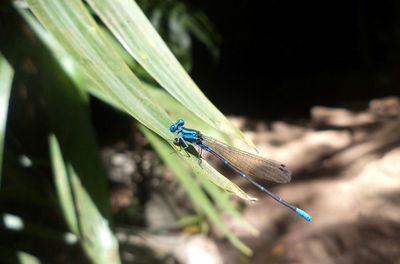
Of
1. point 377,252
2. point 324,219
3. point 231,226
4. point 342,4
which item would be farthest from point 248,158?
point 342,4

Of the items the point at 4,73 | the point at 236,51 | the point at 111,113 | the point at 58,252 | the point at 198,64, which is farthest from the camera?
the point at 236,51

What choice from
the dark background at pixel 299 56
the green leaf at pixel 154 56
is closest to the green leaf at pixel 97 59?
the green leaf at pixel 154 56

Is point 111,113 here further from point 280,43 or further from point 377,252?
point 377,252

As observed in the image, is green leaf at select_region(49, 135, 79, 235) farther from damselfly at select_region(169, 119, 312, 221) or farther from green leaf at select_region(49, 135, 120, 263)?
damselfly at select_region(169, 119, 312, 221)

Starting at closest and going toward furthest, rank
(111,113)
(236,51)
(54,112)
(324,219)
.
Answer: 1. (54,112)
2. (324,219)
3. (111,113)
4. (236,51)

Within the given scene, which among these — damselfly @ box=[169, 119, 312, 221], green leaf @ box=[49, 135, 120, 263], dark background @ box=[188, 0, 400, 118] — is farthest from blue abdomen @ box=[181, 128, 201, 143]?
dark background @ box=[188, 0, 400, 118]
